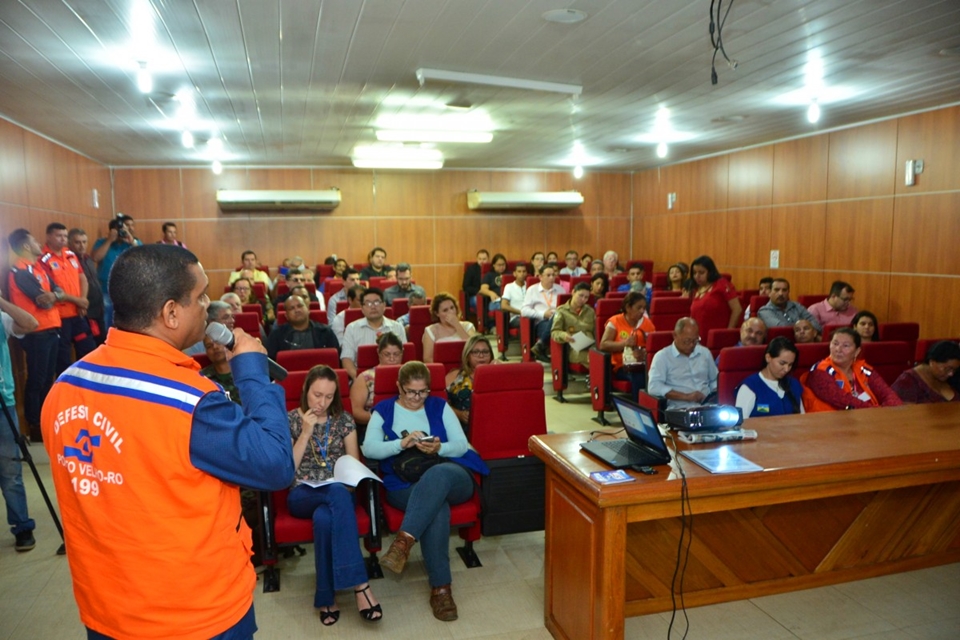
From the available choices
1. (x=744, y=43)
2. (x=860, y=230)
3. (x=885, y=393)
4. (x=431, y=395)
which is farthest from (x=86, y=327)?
(x=860, y=230)

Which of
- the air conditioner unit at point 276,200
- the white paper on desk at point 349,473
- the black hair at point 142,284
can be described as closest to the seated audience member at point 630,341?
the white paper on desk at point 349,473

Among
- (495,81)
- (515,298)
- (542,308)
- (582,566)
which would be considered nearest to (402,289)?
(542,308)

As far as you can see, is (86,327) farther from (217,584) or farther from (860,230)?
(860,230)

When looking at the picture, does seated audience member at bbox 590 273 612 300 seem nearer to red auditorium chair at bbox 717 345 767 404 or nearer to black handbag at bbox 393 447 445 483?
red auditorium chair at bbox 717 345 767 404

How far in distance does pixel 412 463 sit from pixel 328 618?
755 mm

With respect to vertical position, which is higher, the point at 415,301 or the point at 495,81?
the point at 495,81

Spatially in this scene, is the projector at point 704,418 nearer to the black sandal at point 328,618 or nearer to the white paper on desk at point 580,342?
the black sandal at point 328,618

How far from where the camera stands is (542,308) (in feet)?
24.8

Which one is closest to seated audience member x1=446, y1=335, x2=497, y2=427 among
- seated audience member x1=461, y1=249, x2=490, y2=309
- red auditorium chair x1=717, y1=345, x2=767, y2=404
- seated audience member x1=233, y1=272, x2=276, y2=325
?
red auditorium chair x1=717, y1=345, x2=767, y2=404

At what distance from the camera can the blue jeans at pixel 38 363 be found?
4.84m

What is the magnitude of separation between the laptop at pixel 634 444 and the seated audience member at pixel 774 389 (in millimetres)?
1476

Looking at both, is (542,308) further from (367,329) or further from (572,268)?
(572,268)

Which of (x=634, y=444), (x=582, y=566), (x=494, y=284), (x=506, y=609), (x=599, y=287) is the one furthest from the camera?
(x=494, y=284)

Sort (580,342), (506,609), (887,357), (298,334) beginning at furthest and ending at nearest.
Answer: (580,342) → (298,334) → (887,357) → (506,609)
